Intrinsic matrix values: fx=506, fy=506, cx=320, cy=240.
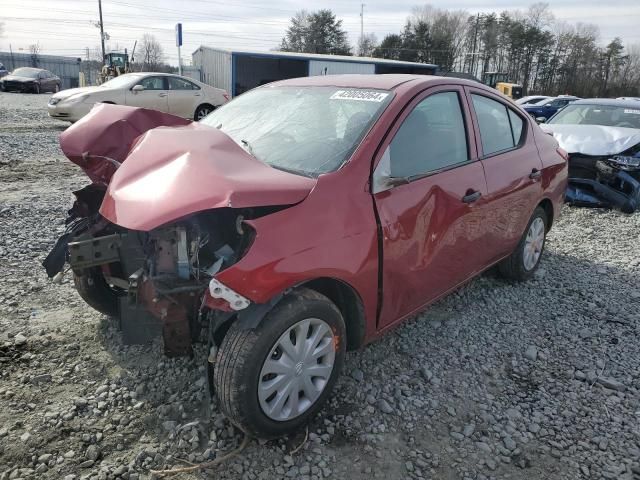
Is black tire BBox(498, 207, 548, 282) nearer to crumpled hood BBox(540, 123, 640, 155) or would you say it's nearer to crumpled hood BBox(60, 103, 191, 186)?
crumpled hood BBox(60, 103, 191, 186)

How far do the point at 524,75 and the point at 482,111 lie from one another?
70341mm

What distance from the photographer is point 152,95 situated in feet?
45.0

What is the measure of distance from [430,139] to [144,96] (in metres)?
12.1

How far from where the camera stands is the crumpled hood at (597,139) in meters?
7.23

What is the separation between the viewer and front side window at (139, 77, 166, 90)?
13602mm

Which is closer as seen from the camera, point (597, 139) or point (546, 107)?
point (597, 139)

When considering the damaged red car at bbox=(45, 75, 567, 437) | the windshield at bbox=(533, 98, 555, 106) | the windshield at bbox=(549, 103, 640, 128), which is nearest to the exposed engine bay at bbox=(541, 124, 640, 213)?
the windshield at bbox=(549, 103, 640, 128)

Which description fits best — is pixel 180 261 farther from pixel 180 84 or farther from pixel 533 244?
pixel 180 84

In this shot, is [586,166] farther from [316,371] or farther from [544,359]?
[316,371]

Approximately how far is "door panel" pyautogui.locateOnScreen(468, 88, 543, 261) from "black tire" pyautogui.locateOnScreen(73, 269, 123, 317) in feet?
8.77

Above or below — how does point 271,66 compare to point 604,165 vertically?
above

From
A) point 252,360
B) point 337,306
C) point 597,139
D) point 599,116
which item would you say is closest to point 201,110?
point 599,116

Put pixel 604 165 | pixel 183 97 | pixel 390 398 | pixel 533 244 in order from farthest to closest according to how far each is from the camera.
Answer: pixel 183 97
pixel 604 165
pixel 533 244
pixel 390 398

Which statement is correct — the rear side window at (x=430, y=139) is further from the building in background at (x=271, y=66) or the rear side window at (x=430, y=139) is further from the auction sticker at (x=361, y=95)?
the building in background at (x=271, y=66)
